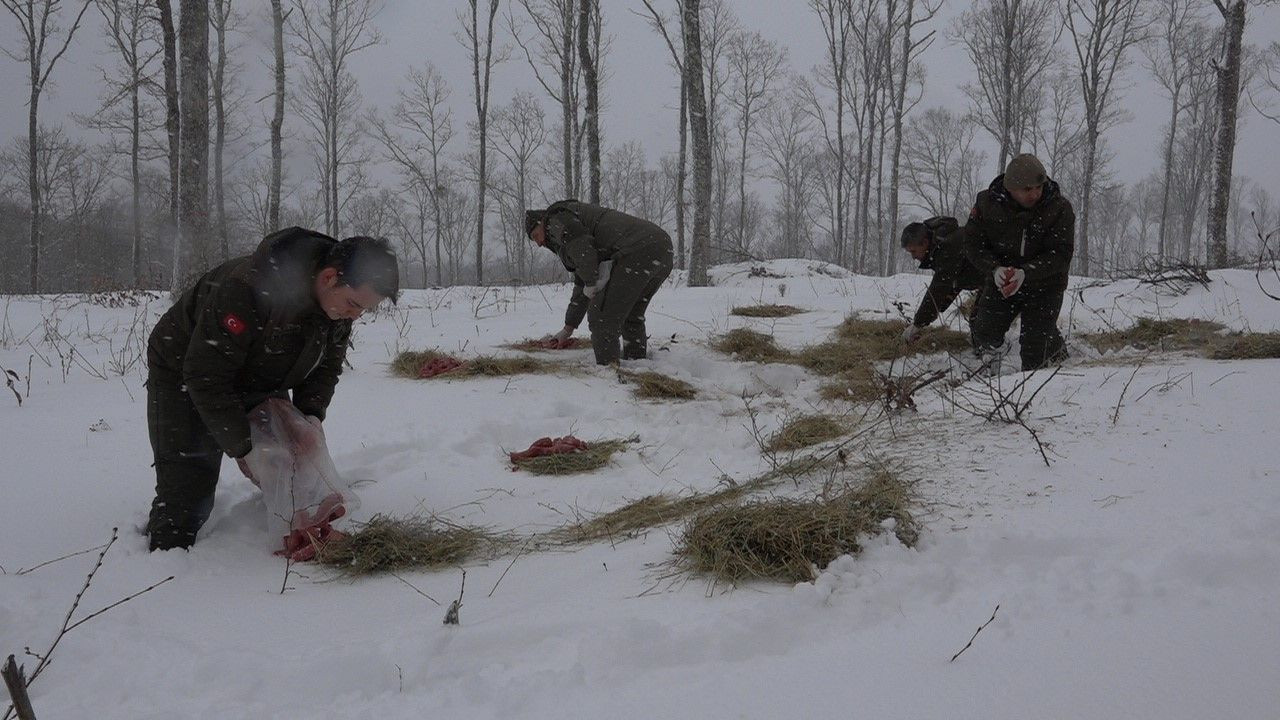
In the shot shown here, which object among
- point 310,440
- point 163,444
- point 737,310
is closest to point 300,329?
point 310,440

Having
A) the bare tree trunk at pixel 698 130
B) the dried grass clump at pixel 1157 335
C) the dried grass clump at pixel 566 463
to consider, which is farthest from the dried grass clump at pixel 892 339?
the bare tree trunk at pixel 698 130

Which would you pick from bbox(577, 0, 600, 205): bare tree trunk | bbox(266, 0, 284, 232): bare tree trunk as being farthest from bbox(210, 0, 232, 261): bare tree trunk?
bbox(577, 0, 600, 205): bare tree trunk

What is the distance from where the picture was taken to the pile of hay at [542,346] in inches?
216

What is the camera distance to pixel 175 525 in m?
2.42

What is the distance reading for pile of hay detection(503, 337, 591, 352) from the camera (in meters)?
5.48

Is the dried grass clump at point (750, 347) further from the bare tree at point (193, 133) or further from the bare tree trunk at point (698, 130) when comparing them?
the bare tree at point (193, 133)

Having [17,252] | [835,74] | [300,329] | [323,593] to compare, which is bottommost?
[323,593]

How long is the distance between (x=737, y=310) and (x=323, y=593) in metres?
5.60

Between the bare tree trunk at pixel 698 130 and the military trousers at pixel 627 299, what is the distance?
16.5ft

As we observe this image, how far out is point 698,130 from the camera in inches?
378

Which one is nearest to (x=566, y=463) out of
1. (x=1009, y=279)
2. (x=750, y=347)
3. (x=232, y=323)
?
(x=232, y=323)

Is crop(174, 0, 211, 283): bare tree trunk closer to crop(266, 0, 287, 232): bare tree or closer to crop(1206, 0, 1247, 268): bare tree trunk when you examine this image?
crop(266, 0, 287, 232): bare tree

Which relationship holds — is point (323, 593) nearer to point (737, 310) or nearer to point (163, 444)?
point (163, 444)

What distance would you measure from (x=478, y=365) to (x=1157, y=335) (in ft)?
16.9
